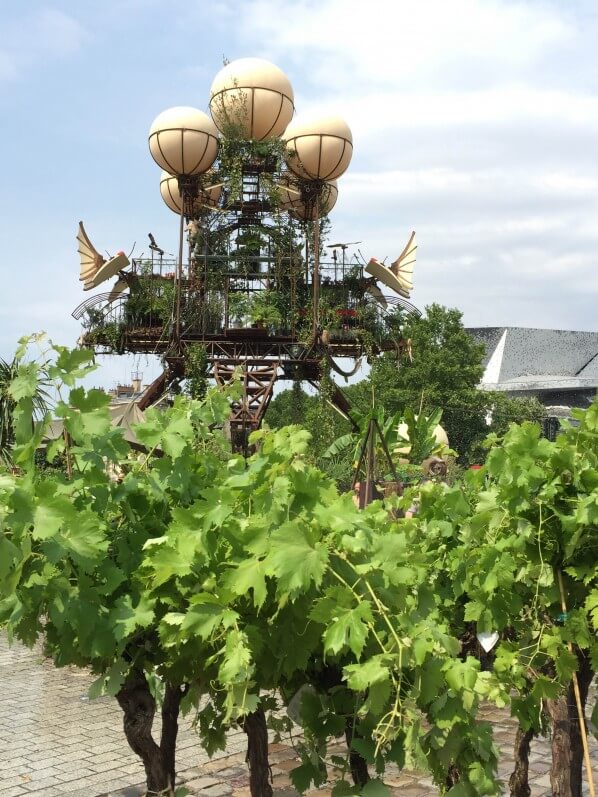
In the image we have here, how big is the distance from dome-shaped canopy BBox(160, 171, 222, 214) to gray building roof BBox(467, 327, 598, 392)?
61.6 meters

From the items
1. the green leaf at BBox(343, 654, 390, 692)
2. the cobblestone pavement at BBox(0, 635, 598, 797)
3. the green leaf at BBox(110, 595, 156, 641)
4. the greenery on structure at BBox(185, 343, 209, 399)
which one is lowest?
the cobblestone pavement at BBox(0, 635, 598, 797)

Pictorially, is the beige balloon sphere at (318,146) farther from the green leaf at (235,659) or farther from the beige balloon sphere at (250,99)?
the green leaf at (235,659)

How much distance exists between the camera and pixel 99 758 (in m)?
6.96

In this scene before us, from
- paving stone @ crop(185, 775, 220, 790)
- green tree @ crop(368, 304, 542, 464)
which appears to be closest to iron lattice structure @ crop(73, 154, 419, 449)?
paving stone @ crop(185, 775, 220, 790)

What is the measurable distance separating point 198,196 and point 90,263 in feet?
11.6

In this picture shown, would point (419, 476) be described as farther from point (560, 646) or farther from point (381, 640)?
point (381, 640)

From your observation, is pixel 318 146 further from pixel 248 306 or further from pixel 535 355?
pixel 535 355

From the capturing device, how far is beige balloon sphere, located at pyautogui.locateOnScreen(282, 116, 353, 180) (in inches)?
876

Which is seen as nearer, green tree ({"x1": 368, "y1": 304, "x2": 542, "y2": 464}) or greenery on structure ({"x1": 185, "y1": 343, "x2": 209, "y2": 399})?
greenery on structure ({"x1": 185, "y1": 343, "x2": 209, "y2": 399})

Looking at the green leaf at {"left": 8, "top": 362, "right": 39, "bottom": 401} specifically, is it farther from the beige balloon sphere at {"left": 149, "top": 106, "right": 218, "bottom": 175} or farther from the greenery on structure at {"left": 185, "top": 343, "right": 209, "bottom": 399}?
the beige balloon sphere at {"left": 149, "top": 106, "right": 218, "bottom": 175}

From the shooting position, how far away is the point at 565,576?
4.38 metres

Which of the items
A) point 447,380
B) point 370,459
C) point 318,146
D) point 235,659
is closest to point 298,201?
point 318,146

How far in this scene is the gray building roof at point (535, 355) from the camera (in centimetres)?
8812

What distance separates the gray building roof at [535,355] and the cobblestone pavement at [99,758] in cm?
7865
